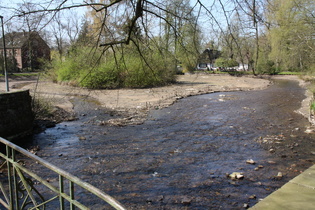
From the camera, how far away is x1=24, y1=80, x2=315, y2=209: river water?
Result: 17.5 feet

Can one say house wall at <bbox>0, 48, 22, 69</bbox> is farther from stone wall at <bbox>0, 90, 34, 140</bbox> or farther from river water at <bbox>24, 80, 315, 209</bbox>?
river water at <bbox>24, 80, 315, 209</bbox>

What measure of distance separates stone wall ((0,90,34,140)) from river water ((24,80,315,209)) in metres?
0.67

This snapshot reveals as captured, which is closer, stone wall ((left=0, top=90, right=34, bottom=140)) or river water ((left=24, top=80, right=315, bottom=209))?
river water ((left=24, top=80, right=315, bottom=209))

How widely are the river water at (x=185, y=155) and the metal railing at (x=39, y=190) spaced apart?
0.59 metres

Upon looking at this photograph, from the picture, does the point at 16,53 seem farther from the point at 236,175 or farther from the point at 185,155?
the point at 236,175

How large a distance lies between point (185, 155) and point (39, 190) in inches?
147

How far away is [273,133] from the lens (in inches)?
386

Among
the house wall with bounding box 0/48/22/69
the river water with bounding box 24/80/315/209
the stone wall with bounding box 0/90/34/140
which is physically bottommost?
the river water with bounding box 24/80/315/209

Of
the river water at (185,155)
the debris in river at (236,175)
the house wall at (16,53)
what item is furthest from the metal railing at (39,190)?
the house wall at (16,53)

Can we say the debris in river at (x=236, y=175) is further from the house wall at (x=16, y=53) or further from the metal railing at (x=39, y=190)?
the house wall at (x=16, y=53)

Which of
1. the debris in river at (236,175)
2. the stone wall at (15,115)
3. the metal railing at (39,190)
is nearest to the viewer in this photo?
the metal railing at (39,190)

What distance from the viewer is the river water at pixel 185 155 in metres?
5.34

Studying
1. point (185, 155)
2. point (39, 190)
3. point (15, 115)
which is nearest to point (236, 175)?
point (185, 155)

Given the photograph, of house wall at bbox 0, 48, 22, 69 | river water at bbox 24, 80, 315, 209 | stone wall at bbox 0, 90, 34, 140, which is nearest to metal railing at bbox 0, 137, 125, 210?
river water at bbox 24, 80, 315, 209
